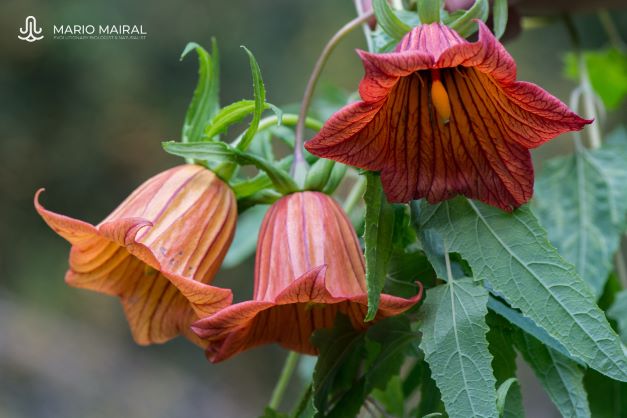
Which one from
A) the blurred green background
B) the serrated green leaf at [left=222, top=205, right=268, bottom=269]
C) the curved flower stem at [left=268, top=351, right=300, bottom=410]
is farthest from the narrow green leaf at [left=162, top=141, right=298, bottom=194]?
the blurred green background

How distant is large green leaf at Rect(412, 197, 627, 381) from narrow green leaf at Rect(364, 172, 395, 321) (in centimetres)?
4

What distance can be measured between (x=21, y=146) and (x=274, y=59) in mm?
1307

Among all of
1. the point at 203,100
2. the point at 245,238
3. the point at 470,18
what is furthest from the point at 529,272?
the point at 245,238

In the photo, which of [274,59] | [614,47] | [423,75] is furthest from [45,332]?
[423,75]

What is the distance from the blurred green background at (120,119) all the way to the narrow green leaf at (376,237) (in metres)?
2.75

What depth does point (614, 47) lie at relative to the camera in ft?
4.02

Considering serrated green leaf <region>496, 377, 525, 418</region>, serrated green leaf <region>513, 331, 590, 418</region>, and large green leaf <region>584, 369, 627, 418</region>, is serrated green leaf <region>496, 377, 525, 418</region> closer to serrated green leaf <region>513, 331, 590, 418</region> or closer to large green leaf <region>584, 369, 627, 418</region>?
serrated green leaf <region>513, 331, 590, 418</region>

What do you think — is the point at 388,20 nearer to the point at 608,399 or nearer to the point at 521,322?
the point at 521,322

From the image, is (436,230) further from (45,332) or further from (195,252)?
(45,332)

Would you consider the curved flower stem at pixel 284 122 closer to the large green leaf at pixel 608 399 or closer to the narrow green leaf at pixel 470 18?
the narrow green leaf at pixel 470 18

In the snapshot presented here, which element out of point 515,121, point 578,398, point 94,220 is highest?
point 515,121

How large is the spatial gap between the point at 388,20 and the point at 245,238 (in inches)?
19.3

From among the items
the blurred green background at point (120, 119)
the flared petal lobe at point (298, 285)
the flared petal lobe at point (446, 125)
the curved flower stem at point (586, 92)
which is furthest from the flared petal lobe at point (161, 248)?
the blurred green background at point (120, 119)

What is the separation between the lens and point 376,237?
0.55 meters
